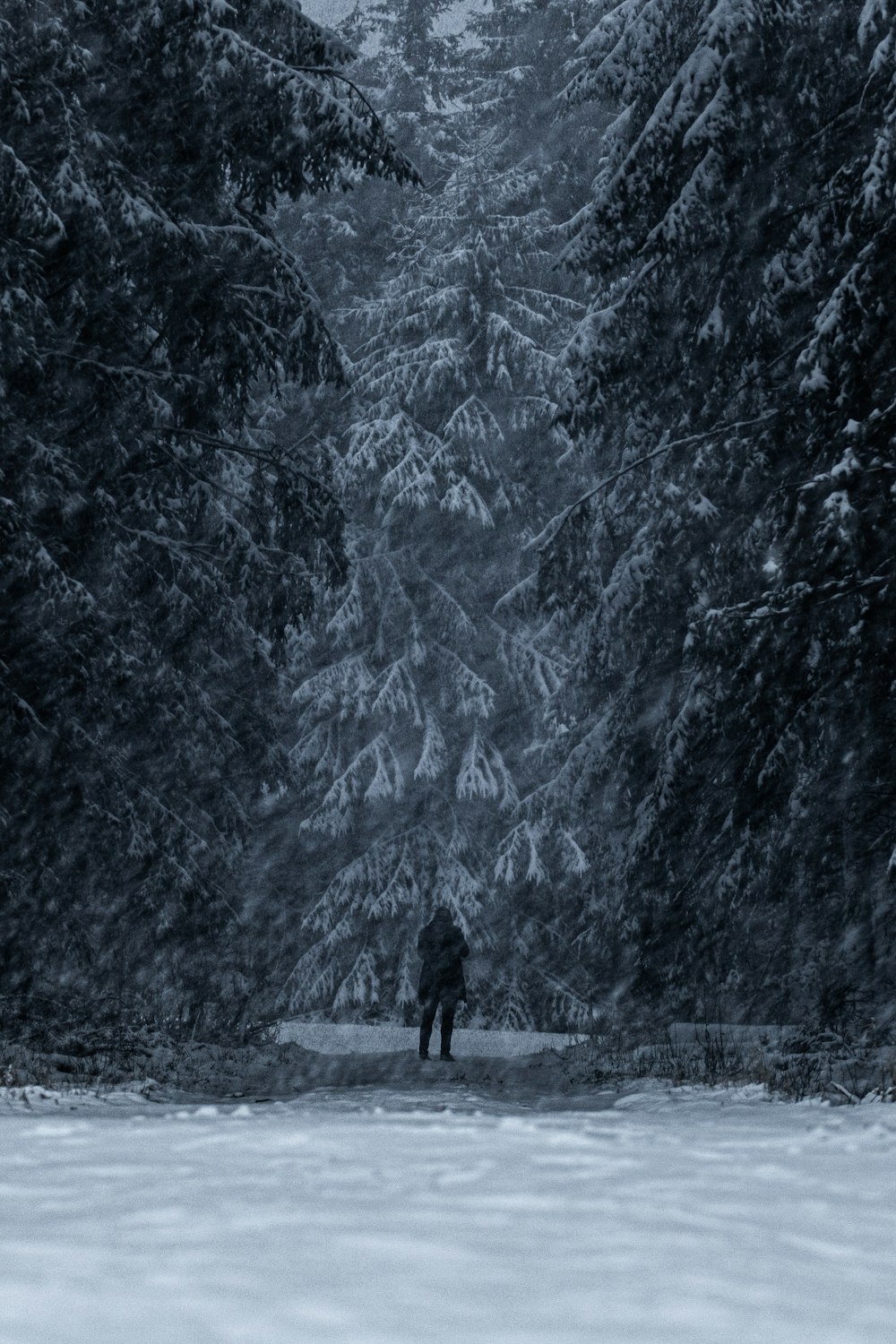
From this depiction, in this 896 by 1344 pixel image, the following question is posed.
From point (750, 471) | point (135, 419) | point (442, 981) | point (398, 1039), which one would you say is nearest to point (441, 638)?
point (398, 1039)

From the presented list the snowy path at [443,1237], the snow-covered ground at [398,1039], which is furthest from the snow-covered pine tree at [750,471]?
the snow-covered ground at [398,1039]

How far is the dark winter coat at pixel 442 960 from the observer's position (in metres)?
13.4

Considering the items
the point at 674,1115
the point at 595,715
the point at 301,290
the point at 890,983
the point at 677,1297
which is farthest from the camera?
the point at 595,715

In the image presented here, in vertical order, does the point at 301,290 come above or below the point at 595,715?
above

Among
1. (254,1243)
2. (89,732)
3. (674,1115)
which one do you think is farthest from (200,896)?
(254,1243)

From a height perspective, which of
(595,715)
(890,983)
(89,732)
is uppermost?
(595,715)

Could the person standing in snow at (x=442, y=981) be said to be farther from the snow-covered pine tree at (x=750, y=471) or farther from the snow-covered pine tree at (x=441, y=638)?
the snow-covered pine tree at (x=441, y=638)

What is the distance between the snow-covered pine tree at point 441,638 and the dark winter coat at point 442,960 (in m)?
8.27

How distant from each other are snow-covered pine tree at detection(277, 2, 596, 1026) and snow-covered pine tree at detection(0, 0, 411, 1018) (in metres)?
8.26

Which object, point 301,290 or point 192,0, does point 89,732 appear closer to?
point 301,290

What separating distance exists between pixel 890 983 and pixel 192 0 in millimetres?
8677

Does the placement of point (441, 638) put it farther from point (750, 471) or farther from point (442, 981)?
point (750, 471)

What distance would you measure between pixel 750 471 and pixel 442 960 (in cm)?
579

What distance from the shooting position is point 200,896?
13.8m
